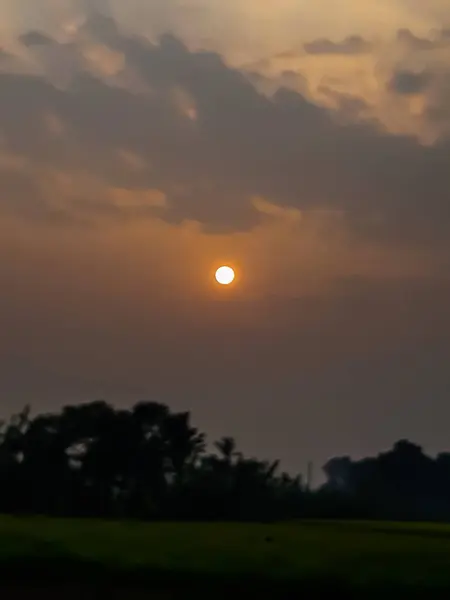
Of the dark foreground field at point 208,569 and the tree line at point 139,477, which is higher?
the tree line at point 139,477

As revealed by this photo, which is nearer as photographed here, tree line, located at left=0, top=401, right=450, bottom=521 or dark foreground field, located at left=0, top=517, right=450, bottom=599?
dark foreground field, located at left=0, top=517, right=450, bottom=599

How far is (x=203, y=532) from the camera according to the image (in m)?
19.2

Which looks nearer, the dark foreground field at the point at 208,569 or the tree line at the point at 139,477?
the dark foreground field at the point at 208,569

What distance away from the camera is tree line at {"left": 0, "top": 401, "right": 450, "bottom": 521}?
1455 inches

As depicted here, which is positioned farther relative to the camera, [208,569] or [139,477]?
[139,477]

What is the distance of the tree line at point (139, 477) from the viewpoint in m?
37.0

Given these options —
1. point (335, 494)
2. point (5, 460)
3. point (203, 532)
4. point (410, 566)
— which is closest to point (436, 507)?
point (335, 494)

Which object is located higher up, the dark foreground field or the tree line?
the tree line

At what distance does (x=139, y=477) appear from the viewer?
128 ft

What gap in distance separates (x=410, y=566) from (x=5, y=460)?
26.9 m

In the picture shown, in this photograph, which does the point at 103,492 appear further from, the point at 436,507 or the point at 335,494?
the point at 436,507

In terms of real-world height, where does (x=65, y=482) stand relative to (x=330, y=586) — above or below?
above

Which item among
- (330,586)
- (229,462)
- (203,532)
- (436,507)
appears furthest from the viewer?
(436,507)

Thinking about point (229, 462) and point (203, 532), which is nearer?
point (203, 532)
